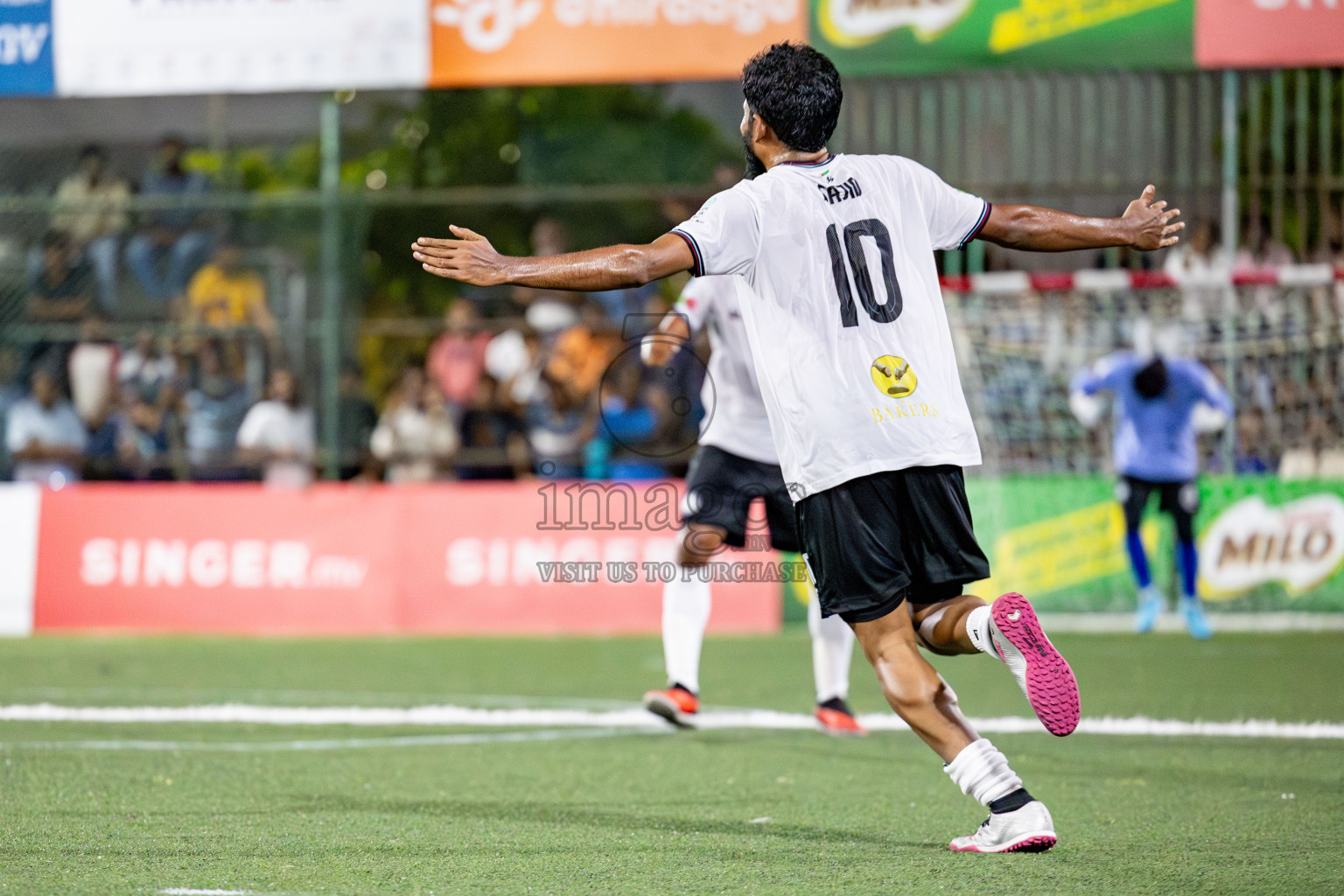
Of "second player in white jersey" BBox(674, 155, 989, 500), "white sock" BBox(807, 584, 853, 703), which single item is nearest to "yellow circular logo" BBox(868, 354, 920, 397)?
"second player in white jersey" BBox(674, 155, 989, 500)

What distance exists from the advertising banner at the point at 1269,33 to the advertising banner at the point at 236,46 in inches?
228

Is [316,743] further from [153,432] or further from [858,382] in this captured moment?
[153,432]

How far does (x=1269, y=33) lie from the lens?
11.8 metres

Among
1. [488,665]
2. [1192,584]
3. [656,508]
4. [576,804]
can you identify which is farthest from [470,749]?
[1192,584]

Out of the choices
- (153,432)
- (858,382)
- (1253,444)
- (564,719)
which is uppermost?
(858,382)

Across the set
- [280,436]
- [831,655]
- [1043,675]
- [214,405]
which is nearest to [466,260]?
[1043,675]

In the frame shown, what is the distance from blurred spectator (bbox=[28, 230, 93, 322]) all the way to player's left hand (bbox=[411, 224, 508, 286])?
10.7 meters

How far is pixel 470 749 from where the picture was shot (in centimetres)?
661

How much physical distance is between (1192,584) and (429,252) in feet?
28.5

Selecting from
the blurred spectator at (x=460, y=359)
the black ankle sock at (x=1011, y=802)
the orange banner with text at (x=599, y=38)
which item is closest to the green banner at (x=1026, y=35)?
the orange banner with text at (x=599, y=38)

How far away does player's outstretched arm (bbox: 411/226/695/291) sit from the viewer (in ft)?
13.9

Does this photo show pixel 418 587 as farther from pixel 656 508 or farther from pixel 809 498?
pixel 809 498

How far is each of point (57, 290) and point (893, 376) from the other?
11309 mm

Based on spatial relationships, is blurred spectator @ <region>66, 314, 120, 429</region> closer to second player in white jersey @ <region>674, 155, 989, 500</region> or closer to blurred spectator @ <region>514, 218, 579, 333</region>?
blurred spectator @ <region>514, 218, 579, 333</region>
